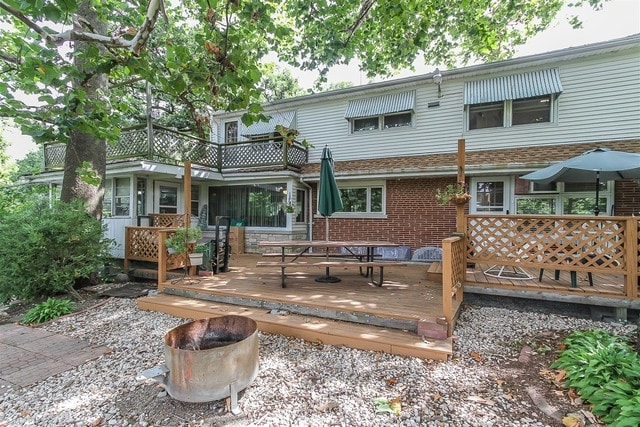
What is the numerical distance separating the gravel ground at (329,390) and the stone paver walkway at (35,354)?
0.65ft

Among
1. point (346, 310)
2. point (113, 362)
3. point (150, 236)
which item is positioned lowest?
point (113, 362)

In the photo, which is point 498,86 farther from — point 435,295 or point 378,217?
point 435,295

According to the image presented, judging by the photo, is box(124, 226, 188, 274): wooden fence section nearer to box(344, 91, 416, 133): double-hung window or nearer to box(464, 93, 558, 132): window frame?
box(344, 91, 416, 133): double-hung window

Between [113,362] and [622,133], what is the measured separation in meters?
11.4

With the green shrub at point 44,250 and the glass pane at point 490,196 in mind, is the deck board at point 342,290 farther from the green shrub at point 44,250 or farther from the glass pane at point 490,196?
the glass pane at point 490,196

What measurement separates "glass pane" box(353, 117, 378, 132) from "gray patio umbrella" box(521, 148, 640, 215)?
5545 millimetres

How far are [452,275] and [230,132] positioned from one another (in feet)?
36.5

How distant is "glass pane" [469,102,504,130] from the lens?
27.6ft

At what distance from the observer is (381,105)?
382 inches

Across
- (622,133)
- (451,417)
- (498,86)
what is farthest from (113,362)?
(622,133)

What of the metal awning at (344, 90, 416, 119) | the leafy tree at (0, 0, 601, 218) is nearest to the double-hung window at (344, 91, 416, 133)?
the metal awning at (344, 90, 416, 119)

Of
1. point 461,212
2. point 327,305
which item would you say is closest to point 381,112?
point 461,212

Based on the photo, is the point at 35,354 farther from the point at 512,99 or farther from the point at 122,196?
the point at 512,99

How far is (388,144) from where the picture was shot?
9.75m
